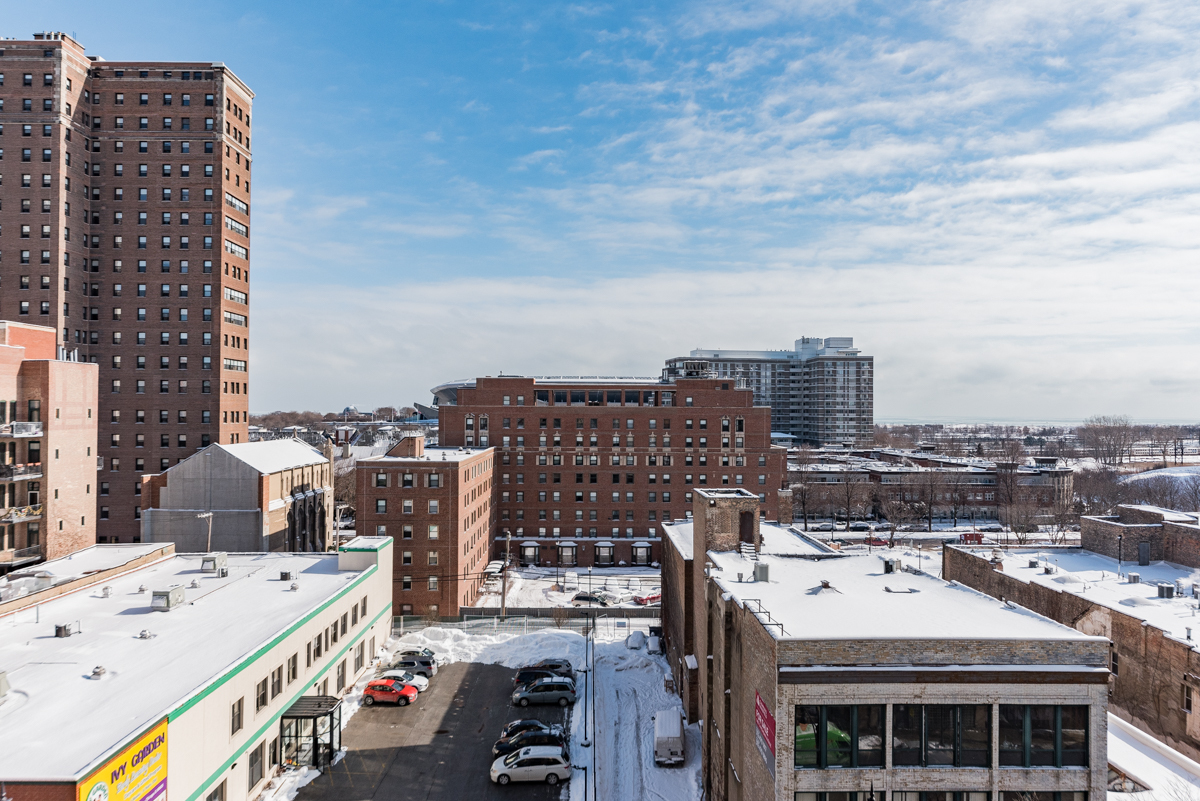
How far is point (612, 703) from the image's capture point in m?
38.1

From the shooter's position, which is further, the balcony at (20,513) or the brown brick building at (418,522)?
the brown brick building at (418,522)

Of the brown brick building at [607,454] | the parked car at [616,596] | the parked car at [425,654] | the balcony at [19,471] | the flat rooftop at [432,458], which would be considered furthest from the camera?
the brown brick building at [607,454]

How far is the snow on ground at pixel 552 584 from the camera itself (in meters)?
66.1

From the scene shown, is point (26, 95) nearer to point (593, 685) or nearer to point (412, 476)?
point (412, 476)

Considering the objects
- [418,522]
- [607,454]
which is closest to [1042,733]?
[418,522]

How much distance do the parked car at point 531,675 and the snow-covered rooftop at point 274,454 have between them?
1222 inches

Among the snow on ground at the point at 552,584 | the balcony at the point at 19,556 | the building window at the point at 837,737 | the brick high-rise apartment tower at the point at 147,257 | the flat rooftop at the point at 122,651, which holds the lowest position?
the snow on ground at the point at 552,584

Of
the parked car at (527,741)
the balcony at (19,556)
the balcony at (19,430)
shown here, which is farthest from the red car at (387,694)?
the balcony at (19,430)

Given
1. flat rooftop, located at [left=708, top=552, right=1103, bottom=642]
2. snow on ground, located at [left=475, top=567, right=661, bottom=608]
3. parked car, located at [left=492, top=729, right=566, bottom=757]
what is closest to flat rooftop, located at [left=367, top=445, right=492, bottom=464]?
snow on ground, located at [left=475, top=567, right=661, bottom=608]

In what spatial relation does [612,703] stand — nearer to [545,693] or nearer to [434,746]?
[545,693]

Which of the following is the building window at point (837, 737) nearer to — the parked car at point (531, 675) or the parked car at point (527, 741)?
the parked car at point (527, 741)

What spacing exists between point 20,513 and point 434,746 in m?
37.8

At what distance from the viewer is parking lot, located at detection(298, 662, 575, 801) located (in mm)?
28844

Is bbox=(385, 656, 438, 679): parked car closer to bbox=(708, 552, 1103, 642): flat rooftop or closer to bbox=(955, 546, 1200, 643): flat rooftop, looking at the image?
bbox=(708, 552, 1103, 642): flat rooftop
